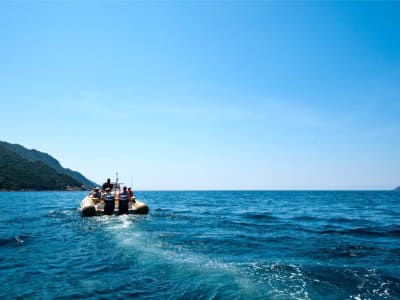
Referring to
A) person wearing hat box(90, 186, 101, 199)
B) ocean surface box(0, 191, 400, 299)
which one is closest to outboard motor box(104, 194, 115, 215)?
person wearing hat box(90, 186, 101, 199)

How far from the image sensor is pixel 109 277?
386 inches

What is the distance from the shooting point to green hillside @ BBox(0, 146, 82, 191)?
488 ft

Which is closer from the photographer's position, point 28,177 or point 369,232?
point 369,232

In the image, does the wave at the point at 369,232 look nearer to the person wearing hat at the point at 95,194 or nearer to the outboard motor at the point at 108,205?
the outboard motor at the point at 108,205

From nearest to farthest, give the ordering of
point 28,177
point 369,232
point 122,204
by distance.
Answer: point 369,232
point 122,204
point 28,177

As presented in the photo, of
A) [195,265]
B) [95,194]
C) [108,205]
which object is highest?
[95,194]

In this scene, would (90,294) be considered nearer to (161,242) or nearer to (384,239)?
(161,242)

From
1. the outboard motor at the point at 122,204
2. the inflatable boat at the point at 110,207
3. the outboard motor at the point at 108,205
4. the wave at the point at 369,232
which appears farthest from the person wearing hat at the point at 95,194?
the wave at the point at 369,232

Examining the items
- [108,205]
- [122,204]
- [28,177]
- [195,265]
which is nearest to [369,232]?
[195,265]

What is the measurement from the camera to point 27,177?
542 ft

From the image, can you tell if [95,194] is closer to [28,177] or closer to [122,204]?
[122,204]

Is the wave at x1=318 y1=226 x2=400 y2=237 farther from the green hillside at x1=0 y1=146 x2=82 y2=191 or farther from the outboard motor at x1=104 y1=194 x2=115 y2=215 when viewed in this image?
the green hillside at x1=0 y1=146 x2=82 y2=191

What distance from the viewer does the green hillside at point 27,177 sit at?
148750 millimetres

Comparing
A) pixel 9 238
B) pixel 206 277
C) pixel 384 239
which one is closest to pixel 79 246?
pixel 9 238
